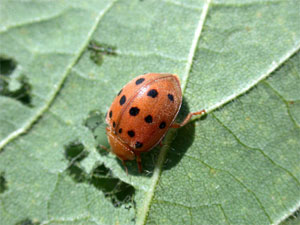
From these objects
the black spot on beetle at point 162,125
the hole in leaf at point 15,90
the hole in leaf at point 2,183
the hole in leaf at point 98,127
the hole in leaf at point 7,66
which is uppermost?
the black spot on beetle at point 162,125

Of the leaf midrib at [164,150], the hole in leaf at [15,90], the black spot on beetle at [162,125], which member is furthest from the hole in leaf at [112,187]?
the hole in leaf at [15,90]

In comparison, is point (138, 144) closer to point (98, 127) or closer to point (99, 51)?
point (98, 127)

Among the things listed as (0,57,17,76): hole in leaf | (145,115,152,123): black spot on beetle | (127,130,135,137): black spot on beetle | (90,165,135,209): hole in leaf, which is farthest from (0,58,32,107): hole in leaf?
(145,115,152,123): black spot on beetle

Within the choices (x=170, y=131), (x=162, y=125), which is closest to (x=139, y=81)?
(x=162, y=125)

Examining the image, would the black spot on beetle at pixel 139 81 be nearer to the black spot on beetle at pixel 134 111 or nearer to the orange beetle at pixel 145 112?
the orange beetle at pixel 145 112

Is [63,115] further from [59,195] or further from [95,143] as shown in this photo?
[59,195]

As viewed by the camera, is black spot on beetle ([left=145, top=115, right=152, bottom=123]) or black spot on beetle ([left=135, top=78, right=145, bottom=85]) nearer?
black spot on beetle ([left=145, top=115, right=152, bottom=123])

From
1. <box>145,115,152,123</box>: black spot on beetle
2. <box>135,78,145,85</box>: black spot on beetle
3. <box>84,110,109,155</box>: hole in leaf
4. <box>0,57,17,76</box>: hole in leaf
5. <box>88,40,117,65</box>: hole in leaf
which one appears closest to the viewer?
<box>145,115,152,123</box>: black spot on beetle

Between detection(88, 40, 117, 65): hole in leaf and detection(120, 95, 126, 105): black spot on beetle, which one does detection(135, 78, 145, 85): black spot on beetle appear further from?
detection(88, 40, 117, 65): hole in leaf
